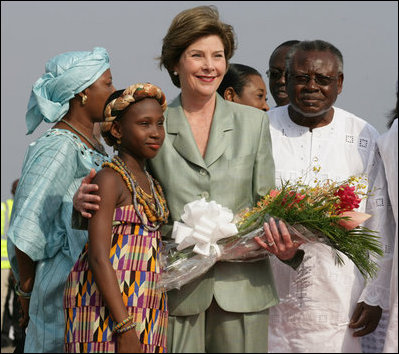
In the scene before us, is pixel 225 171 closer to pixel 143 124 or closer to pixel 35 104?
pixel 143 124

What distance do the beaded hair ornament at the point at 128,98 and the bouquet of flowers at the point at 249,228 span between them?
0.63 meters

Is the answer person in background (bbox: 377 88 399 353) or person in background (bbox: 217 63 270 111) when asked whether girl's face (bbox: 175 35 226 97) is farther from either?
person in background (bbox: 217 63 270 111)

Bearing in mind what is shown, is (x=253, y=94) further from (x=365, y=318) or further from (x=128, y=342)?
(x=128, y=342)

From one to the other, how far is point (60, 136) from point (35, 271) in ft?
2.98

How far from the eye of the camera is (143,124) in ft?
14.1

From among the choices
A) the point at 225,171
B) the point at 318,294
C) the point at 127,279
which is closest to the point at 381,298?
the point at 318,294

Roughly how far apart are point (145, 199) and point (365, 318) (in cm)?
186

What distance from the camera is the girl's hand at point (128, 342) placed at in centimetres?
403

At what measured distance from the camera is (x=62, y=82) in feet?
18.0

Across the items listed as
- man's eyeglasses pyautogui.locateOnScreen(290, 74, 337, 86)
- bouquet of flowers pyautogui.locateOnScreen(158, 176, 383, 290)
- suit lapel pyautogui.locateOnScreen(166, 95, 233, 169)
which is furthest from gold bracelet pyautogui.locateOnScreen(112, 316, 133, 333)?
man's eyeglasses pyautogui.locateOnScreen(290, 74, 337, 86)

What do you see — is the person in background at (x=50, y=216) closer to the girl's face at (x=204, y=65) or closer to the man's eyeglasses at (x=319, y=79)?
the girl's face at (x=204, y=65)

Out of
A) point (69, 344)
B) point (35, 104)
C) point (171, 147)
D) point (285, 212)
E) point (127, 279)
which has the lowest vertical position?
point (69, 344)

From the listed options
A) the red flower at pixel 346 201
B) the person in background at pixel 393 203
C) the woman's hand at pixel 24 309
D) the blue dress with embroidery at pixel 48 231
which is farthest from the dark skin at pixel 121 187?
the woman's hand at pixel 24 309

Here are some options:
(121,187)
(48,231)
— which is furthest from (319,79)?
(48,231)
